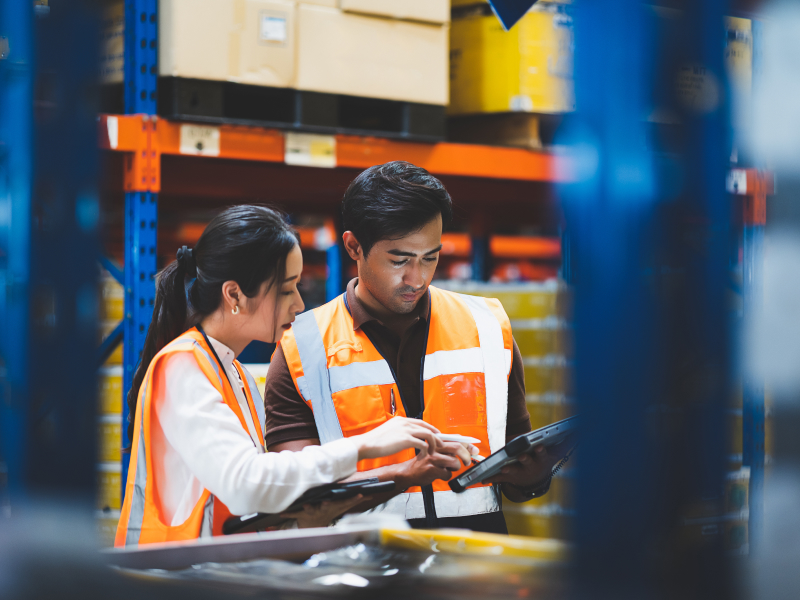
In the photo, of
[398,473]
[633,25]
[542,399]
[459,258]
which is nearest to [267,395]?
[398,473]

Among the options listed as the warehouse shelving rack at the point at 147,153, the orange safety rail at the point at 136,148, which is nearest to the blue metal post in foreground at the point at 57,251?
the warehouse shelving rack at the point at 147,153

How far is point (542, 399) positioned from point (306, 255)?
202 inches

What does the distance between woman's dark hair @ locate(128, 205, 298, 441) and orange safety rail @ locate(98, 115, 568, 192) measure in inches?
33.0

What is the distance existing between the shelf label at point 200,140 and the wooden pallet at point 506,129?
59.8 inches

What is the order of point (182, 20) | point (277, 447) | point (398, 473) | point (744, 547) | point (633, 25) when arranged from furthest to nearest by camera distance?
point (182, 20) < point (277, 447) < point (398, 473) < point (744, 547) < point (633, 25)

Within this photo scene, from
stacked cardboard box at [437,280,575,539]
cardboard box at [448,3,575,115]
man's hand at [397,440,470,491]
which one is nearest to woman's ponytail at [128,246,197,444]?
man's hand at [397,440,470,491]

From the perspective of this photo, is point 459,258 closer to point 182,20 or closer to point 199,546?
point 182,20

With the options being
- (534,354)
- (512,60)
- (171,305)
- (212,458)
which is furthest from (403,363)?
(512,60)

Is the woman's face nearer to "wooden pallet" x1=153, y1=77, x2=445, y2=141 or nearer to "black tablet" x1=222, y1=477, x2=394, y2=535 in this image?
"black tablet" x1=222, y1=477, x2=394, y2=535

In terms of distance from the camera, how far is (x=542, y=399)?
368 centimetres

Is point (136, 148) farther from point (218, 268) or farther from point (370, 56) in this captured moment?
point (218, 268)

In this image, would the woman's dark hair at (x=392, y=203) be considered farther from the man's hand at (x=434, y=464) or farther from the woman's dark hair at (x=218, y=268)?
the man's hand at (x=434, y=464)

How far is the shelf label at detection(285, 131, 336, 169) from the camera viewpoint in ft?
11.9

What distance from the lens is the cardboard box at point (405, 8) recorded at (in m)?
3.58
